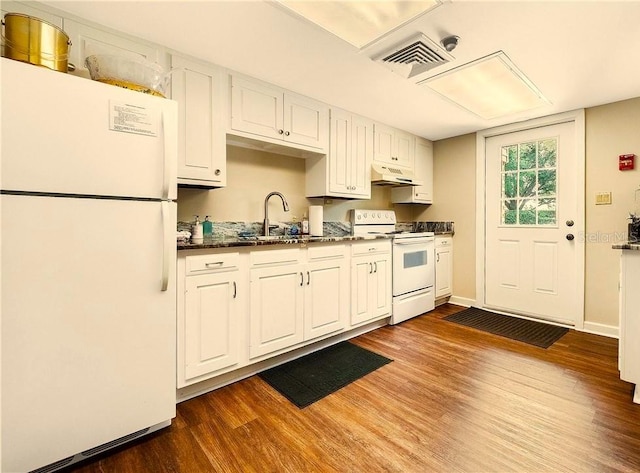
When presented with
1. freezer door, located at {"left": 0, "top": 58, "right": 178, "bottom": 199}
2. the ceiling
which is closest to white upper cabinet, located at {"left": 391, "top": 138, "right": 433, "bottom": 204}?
the ceiling

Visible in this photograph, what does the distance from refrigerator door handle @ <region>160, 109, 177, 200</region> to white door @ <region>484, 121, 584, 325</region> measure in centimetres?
363

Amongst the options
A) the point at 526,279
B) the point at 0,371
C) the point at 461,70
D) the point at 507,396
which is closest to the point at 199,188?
the point at 0,371

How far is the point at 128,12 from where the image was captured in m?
1.66

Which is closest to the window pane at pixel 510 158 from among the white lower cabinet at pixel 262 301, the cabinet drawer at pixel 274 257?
the white lower cabinet at pixel 262 301

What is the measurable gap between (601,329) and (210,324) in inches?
142

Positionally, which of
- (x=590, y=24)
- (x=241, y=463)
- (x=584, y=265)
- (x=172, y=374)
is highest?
(x=590, y=24)

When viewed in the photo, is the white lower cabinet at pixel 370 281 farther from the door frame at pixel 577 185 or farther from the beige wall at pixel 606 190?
the beige wall at pixel 606 190

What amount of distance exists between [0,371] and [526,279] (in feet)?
14.0

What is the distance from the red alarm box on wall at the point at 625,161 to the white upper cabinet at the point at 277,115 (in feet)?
8.99

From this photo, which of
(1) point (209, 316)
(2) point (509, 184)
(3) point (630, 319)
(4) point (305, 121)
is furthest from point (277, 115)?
(2) point (509, 184)

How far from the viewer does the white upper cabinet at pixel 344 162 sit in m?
2.94

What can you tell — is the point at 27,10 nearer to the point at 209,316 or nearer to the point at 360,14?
the point at 360,14

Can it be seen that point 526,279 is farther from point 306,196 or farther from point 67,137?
point 67,137

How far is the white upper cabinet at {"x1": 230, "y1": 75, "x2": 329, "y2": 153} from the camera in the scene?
7.50 feet
